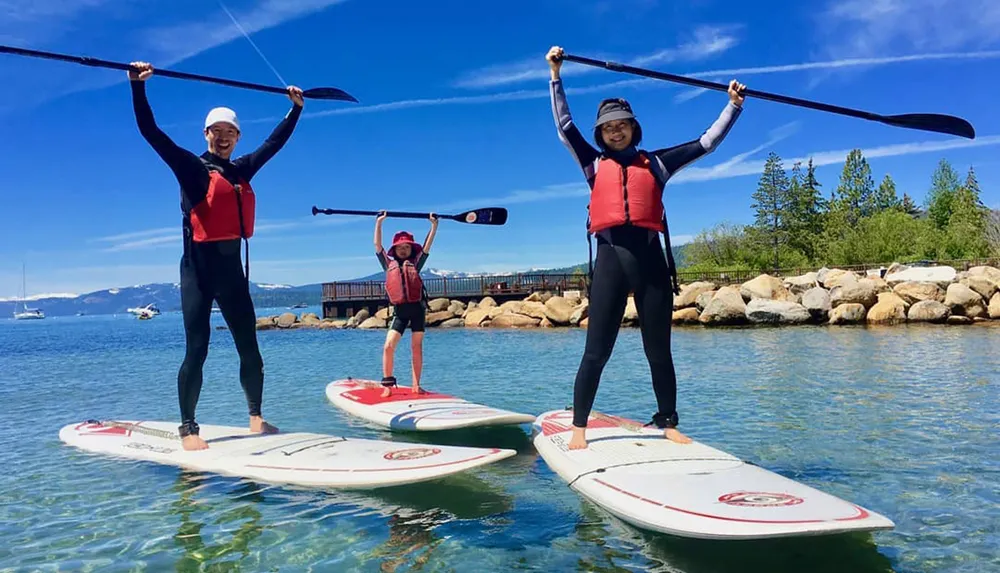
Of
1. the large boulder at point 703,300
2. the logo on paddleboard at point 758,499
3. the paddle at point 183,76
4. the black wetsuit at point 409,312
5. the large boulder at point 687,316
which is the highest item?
the paddle at point 183,76

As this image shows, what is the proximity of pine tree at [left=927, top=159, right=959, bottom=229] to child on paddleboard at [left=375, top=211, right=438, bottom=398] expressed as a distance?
6394 cm

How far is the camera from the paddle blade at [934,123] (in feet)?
16.5

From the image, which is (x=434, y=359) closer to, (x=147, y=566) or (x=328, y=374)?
(x=328, y=374)

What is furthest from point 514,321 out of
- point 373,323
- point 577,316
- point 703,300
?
point 373,323

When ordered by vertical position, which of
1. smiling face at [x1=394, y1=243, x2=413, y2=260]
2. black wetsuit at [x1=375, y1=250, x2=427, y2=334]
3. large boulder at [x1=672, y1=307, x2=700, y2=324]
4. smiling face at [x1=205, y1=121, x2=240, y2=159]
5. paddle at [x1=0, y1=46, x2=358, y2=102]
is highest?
paddle at [x1=0, y1=46, x2=358, y2=102]

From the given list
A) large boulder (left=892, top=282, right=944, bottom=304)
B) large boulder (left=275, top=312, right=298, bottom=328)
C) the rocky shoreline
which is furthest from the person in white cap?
large boulder (left=275, top=312, right=298, bottom=328)

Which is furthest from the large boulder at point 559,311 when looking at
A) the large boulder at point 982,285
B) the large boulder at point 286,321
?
the large boulder at point 286,321

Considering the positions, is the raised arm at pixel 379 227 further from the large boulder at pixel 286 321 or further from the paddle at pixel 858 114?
the large boulder at pixel 286 321

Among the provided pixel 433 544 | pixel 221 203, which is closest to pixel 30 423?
pixel 221 203

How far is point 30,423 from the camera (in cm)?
908

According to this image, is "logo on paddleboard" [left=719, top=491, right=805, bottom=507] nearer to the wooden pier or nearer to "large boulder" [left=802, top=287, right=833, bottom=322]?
"large boulder" [left=802, top=287, right=833, bottom=322]

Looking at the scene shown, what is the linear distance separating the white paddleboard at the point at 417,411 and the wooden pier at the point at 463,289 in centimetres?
3611

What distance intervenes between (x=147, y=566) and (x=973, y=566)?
4384 mm

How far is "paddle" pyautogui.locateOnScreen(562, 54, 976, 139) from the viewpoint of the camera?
4.89 metres
